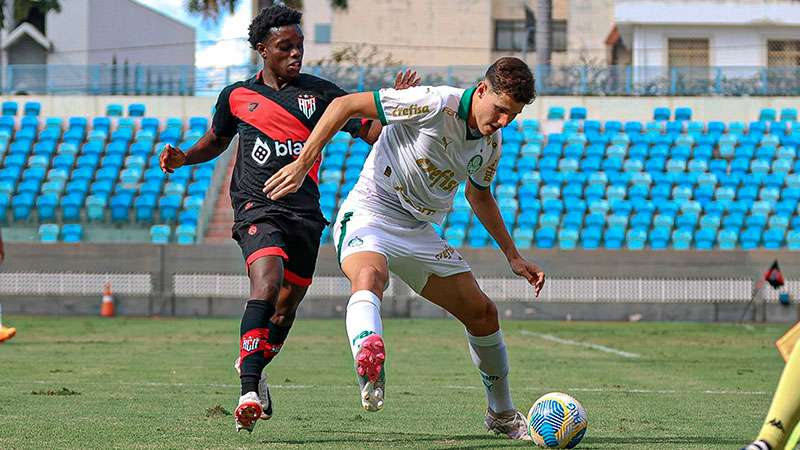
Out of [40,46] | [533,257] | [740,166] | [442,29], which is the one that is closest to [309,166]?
[533,257]

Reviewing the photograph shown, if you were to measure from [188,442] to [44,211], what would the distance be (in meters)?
24.6

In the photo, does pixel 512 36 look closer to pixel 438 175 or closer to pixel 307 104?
pixel 307 104

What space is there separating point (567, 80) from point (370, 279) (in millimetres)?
30098

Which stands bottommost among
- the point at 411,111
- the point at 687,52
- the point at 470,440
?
the point at 470,440

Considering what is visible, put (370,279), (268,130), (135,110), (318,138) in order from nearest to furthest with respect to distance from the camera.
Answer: (318,138)
(370,279)
(268,130)
(135,110)

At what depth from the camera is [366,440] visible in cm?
710

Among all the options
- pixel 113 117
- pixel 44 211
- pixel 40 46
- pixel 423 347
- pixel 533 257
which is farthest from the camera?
pixel 40 46

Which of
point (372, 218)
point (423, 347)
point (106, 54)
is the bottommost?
point (423, 347)

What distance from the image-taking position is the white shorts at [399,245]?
6.85 metres

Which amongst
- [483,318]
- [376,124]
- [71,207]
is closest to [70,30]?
[71,207]

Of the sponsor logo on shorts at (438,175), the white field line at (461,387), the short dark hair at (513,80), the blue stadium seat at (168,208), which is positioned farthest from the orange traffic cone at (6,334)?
the blue stadium seat at (168,208)

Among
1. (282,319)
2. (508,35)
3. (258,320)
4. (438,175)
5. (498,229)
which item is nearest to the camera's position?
(438,175)

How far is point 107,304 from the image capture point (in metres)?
27.0

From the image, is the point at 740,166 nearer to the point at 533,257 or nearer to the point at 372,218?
the point at 533,257
